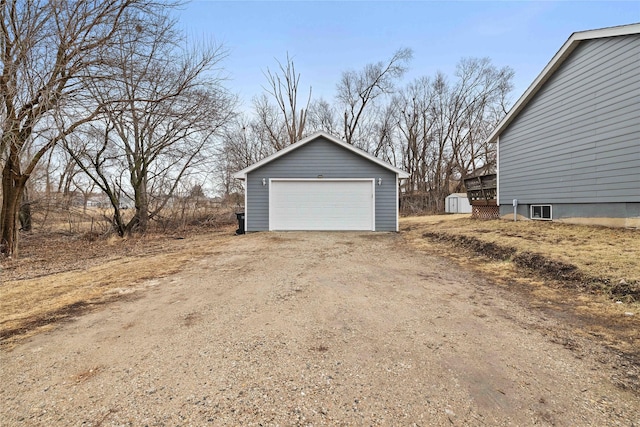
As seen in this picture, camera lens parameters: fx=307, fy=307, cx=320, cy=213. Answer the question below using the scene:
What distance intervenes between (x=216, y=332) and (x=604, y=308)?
13.7ft

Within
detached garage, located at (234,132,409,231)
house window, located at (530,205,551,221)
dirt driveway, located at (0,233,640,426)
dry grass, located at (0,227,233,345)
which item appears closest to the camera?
dirt driveway, located at (0,233,640,426)

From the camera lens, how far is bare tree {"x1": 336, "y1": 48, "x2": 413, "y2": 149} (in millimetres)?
25531

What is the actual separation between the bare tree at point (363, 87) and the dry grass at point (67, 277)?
21.2m

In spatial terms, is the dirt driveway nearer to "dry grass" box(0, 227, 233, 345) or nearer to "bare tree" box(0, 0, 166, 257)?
"dry grass" box(0, 227, 233, 345)

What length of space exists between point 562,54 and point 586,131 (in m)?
2.42

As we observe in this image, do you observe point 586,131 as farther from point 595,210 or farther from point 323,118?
point 323,118

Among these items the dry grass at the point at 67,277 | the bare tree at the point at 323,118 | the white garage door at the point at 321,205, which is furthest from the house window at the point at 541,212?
the bare tree at the point at 323,118

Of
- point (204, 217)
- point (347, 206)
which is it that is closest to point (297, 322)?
point (347, 206)

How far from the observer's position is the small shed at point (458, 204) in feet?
77.6

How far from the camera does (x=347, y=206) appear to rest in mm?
11117

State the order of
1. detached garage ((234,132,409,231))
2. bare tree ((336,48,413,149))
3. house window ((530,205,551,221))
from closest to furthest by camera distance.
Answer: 1. house window ((530,205,551,221))
2. detached garage ((234,132,409,231))
3. bare tree ((336,48,413,149))

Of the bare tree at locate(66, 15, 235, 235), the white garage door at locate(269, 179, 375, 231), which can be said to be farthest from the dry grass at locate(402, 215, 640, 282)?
the bare tree at locate(66, 15, 235, 235)

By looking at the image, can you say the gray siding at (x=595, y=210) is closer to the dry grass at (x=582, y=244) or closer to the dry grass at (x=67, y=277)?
the dry grass at (x=582, y=244)

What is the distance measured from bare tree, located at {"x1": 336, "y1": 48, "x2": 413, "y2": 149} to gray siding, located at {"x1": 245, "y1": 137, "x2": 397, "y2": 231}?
15.9 meters
